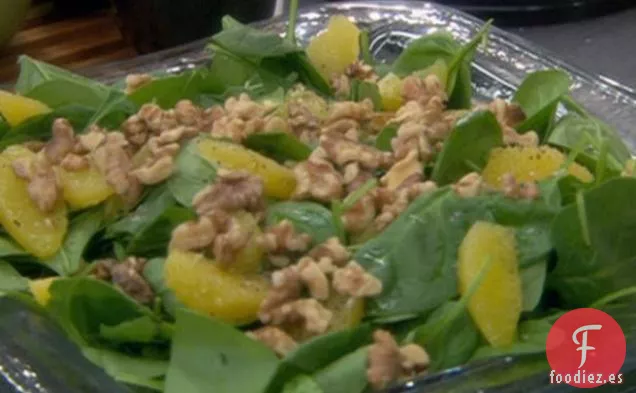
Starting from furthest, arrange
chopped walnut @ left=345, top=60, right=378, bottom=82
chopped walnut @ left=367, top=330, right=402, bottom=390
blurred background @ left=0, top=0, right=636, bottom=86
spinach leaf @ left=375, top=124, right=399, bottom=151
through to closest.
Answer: blurred background @ left=0, top=0, right=636, bottom=86, chopped walnut @ left=345, top=60, right=378, bottom=82, spinach leaf @ left=375, top=124, right=399, bottom=151, chopped walnut @ left=367, top=330, right=402, bottom=390

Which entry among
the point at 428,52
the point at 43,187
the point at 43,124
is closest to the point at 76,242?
the point at 43,187

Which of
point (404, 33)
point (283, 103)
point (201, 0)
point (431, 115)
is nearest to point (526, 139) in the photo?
point (431, 115)

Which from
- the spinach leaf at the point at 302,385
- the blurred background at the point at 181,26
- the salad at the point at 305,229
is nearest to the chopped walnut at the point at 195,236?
the salad at the point at 305,229

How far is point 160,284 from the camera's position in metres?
0.61

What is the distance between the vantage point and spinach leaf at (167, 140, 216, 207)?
0.67m

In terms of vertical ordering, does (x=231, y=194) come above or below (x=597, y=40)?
above

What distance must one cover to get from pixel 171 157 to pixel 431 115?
195 mm

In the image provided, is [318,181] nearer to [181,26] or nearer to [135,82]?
[135,82]

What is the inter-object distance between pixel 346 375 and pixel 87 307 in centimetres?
17

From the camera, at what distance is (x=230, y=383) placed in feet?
1.75

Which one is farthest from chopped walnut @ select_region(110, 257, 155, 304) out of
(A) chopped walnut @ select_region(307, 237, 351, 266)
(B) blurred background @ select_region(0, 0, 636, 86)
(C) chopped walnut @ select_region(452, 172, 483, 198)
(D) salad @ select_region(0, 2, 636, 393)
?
(B) blurred background @ select_region(0, 0, 636, 86)

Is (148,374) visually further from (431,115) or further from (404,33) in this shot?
(404,33)

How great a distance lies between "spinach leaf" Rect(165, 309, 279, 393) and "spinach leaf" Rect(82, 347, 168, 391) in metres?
0.02

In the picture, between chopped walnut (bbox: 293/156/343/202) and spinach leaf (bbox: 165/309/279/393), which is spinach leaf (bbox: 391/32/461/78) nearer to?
chopped walnut (bbox: 293/156/343/202)
